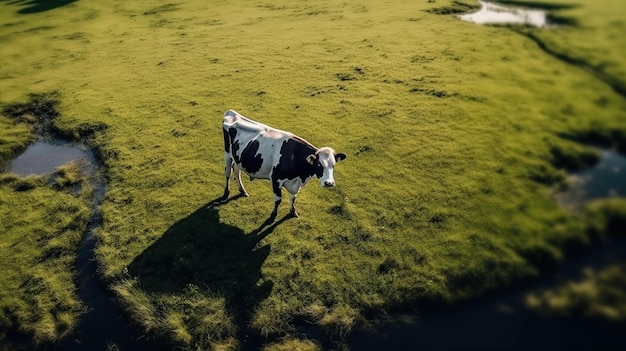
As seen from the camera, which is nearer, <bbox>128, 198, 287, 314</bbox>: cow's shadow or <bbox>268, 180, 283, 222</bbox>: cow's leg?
<bbox>128, 198, 287, 314</bbox>: cow's shadow

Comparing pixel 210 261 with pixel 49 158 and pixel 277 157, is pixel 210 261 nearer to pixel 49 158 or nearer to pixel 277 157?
pixel 277 157

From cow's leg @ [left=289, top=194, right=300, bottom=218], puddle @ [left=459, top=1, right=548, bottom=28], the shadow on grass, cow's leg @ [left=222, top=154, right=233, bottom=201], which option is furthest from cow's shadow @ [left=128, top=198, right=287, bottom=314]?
the shadow on grass

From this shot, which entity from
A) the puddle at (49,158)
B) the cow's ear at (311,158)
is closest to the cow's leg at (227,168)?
the cow's ear at (311,158)

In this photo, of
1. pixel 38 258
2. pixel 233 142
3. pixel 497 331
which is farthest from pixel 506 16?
pixel 38 258

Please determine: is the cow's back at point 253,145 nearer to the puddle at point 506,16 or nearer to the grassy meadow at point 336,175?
the grassy meadow at point 336,175

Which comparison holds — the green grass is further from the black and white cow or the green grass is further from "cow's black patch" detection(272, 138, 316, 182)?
"cow's black patch" detection(272, 138, 316, 182)

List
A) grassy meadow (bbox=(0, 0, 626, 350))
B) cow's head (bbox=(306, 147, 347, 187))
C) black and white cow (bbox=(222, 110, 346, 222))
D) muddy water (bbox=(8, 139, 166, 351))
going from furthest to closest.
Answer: black and white cow (bbox=(222, 110, 346, 222)) → cow's head (bbox=(306, 147, 347, 187)) → grassy meadow (bbox=(0, 0, 626, 350)) → muddy water (bbox=(8, 139, 166, 351))

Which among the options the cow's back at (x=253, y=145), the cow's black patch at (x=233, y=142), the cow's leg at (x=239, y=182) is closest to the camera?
the cow's back at (x=253, y=145)
